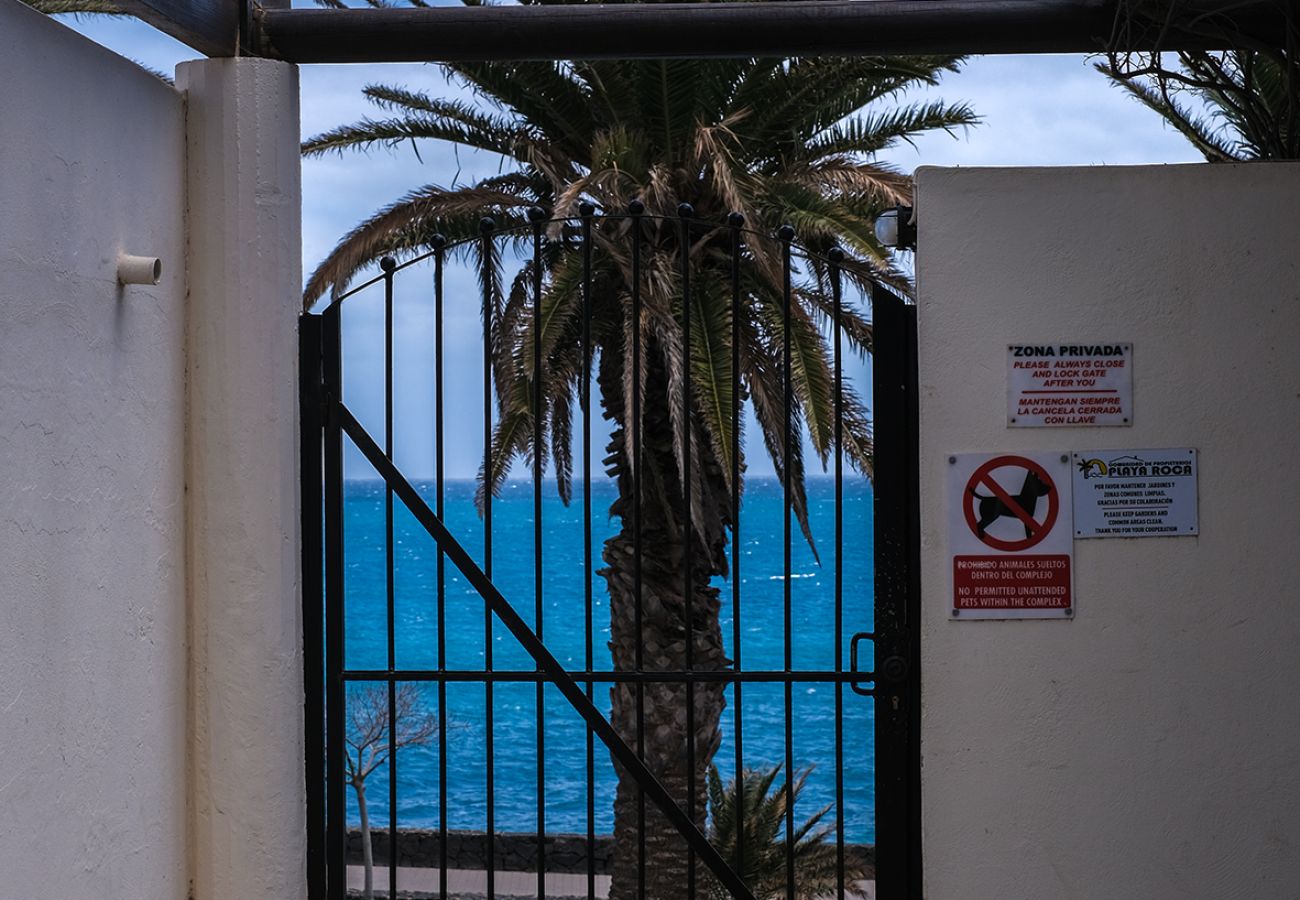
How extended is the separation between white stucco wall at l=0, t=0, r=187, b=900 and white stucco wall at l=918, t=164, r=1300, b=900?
202 cm

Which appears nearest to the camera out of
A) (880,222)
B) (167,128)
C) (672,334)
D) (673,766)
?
(167,128)

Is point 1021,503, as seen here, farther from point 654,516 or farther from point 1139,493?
point 654,516

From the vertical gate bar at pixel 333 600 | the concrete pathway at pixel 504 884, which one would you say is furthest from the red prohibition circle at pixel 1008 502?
the concrete pathway at pixel 504 884

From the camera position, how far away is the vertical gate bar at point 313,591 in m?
3.66

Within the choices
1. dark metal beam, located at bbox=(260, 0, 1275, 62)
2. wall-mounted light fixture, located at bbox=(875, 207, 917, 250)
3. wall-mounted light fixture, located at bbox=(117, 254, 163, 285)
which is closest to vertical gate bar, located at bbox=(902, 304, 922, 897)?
wall-mounted light fixture, located at bbox=(875, 207, 917, 250)

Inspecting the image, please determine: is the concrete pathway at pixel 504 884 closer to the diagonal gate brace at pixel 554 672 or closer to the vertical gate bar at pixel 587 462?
the diagonal gate brace at pixel 554 672

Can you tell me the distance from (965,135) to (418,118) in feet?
13.2

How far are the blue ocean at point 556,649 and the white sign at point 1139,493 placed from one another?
6747 millimetres

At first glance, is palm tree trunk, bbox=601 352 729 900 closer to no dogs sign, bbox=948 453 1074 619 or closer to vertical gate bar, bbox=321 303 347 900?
vertical gate bar, bbox=321 303 347 900

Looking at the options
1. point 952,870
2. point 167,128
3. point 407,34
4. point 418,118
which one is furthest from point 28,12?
point 418,118

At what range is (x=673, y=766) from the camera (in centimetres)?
917

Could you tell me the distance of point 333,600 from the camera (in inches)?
146

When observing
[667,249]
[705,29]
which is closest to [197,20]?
[705,29]

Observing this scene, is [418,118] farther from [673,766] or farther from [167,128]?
[167,128]
